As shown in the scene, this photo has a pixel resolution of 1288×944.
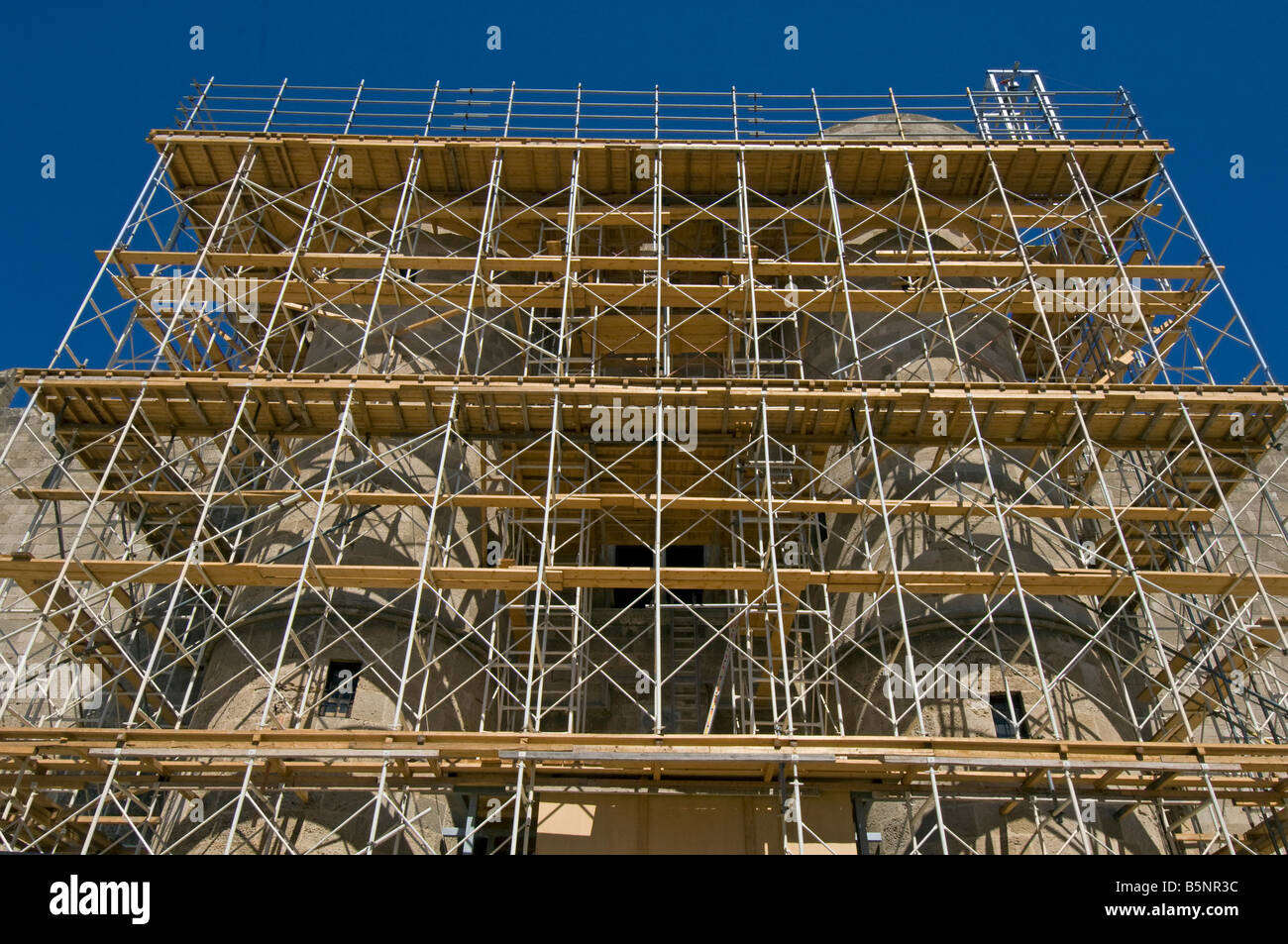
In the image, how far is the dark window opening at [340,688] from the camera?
1608 cm

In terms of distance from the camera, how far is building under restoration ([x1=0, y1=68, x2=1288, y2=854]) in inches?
568

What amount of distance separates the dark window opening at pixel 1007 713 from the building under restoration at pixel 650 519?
11 centimetres

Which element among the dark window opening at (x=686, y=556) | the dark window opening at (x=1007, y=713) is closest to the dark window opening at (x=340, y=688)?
the dark window opening at (x=686, y=556)

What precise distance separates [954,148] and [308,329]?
13550 millimetres

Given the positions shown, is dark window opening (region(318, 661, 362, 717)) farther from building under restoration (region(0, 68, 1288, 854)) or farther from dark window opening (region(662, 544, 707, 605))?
dark window opening (region(662, 544, 707, 605))

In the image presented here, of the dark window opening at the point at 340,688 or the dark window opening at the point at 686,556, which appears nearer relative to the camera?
the dark window opening at the point at 340,688

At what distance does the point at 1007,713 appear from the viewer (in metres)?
16.1

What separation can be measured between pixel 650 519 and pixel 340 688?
8.43 metres

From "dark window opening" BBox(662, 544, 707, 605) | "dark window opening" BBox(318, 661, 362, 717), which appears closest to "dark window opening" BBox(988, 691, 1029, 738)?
"dark window opening" BBox(662, 544, 707, 605)

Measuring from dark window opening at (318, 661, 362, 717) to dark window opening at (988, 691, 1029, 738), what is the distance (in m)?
9.50

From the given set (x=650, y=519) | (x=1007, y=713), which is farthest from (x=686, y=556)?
(x=1007, y=713)

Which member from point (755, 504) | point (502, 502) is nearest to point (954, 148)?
point (755, 504)

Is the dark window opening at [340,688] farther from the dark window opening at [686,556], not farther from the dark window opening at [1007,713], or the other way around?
the dark window opening at [1007,713]

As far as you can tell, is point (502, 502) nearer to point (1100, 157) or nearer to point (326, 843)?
point (326, 843)
